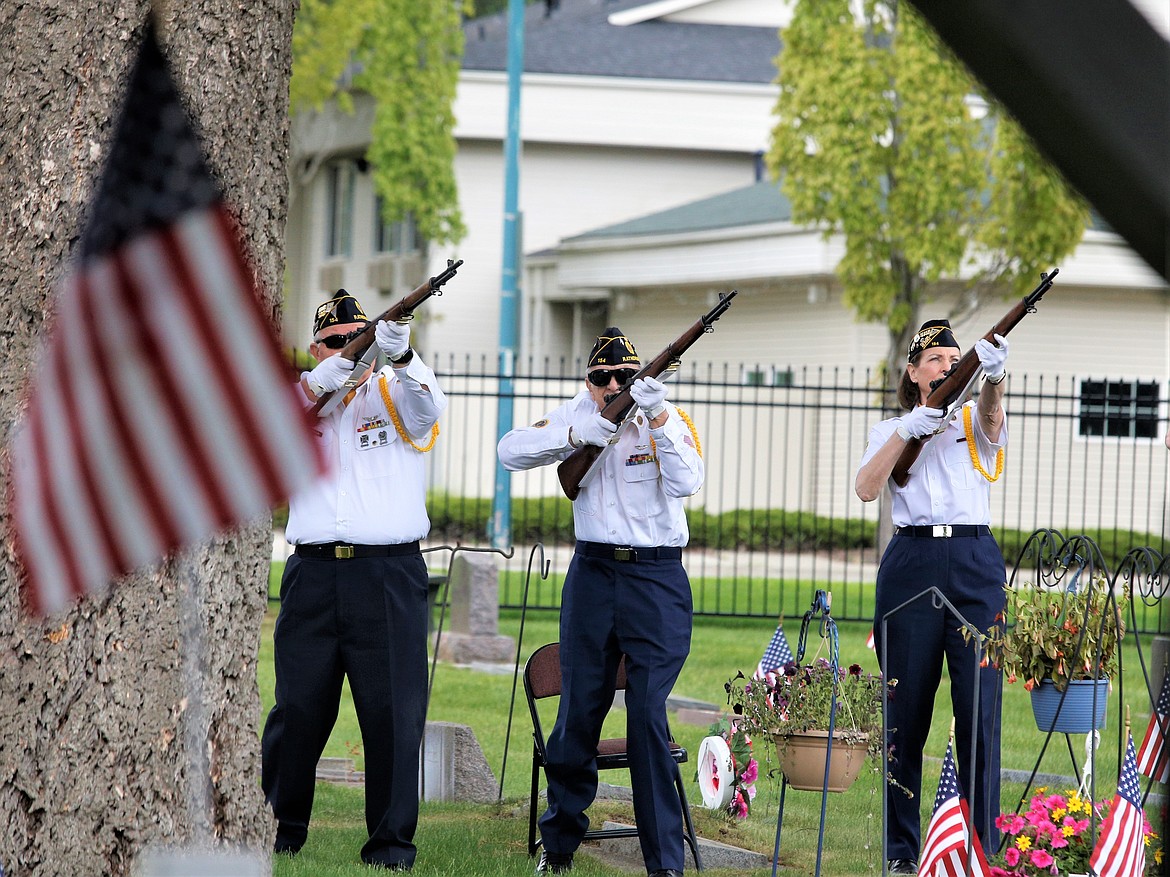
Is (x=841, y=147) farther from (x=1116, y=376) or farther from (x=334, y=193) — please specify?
(x=334, y=193)

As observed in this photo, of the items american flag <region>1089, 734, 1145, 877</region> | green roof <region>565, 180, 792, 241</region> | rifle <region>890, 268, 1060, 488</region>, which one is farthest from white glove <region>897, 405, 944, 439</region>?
green roof <region>565, 180, 792, 241</region>

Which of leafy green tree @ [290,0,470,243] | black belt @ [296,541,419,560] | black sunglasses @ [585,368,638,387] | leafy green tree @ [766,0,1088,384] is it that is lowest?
black belt @ [296,541,419,560]

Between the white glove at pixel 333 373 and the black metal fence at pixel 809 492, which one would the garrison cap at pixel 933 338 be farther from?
the black metal fence at pixel 809 492

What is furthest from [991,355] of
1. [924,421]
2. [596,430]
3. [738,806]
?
[738,806]

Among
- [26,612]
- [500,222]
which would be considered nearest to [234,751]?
[26,612]

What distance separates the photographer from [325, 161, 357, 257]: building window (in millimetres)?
29531

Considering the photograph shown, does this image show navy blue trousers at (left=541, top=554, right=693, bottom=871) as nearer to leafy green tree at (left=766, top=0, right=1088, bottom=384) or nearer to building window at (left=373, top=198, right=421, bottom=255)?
leafy green tree at (left=766, top=0, right=1088, bottom=384)

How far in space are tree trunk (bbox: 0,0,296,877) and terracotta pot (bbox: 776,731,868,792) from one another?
2.27 metres

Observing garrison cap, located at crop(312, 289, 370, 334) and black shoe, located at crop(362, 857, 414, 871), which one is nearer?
black shoe, located at crop(362, 857, 414, 871)

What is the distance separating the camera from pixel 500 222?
26.6 m

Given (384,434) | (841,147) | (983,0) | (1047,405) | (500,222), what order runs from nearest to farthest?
(983,0)
(384,434)
(841,147)
(1047,405)
(500,222)

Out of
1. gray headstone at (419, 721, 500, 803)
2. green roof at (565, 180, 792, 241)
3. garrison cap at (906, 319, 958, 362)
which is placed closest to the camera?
garrison cap at (906, 319, 958, 362)

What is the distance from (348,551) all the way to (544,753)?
4.03ft

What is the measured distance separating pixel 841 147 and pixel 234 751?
12.9 meters
